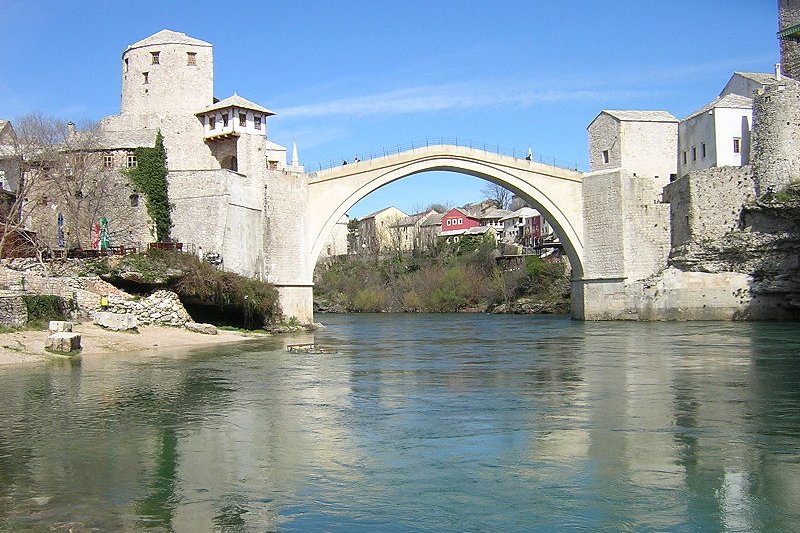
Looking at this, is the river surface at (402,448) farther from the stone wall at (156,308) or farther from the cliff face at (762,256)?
the cliff face at (762,256)

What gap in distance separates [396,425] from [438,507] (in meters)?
4.00

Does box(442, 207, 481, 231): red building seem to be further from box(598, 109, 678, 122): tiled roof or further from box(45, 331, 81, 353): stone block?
box(45, 331, 81, 353): stone block

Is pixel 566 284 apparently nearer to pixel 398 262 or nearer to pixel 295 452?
pixel 398 262

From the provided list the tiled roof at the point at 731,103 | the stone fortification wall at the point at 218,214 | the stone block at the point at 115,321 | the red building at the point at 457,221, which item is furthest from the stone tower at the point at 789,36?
the red building at the point at 457,221

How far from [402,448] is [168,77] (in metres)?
30.7

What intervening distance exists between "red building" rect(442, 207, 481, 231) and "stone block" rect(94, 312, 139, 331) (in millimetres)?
61600

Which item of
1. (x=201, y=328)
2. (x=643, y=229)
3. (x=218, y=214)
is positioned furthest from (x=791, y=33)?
(x=201, y=328)

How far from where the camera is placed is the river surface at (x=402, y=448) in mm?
7125

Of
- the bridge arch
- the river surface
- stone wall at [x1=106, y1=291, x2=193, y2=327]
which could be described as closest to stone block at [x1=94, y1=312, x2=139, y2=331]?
stone wall at [x1=106, y1=291, x2=193, y2=327]

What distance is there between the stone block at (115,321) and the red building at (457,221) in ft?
202

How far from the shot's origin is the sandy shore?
19.8m

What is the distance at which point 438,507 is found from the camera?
7383 mm

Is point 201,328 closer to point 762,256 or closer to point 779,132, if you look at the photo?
point 762,256

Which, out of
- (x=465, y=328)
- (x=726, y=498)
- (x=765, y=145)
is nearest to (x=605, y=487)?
(x=726, y=498)
